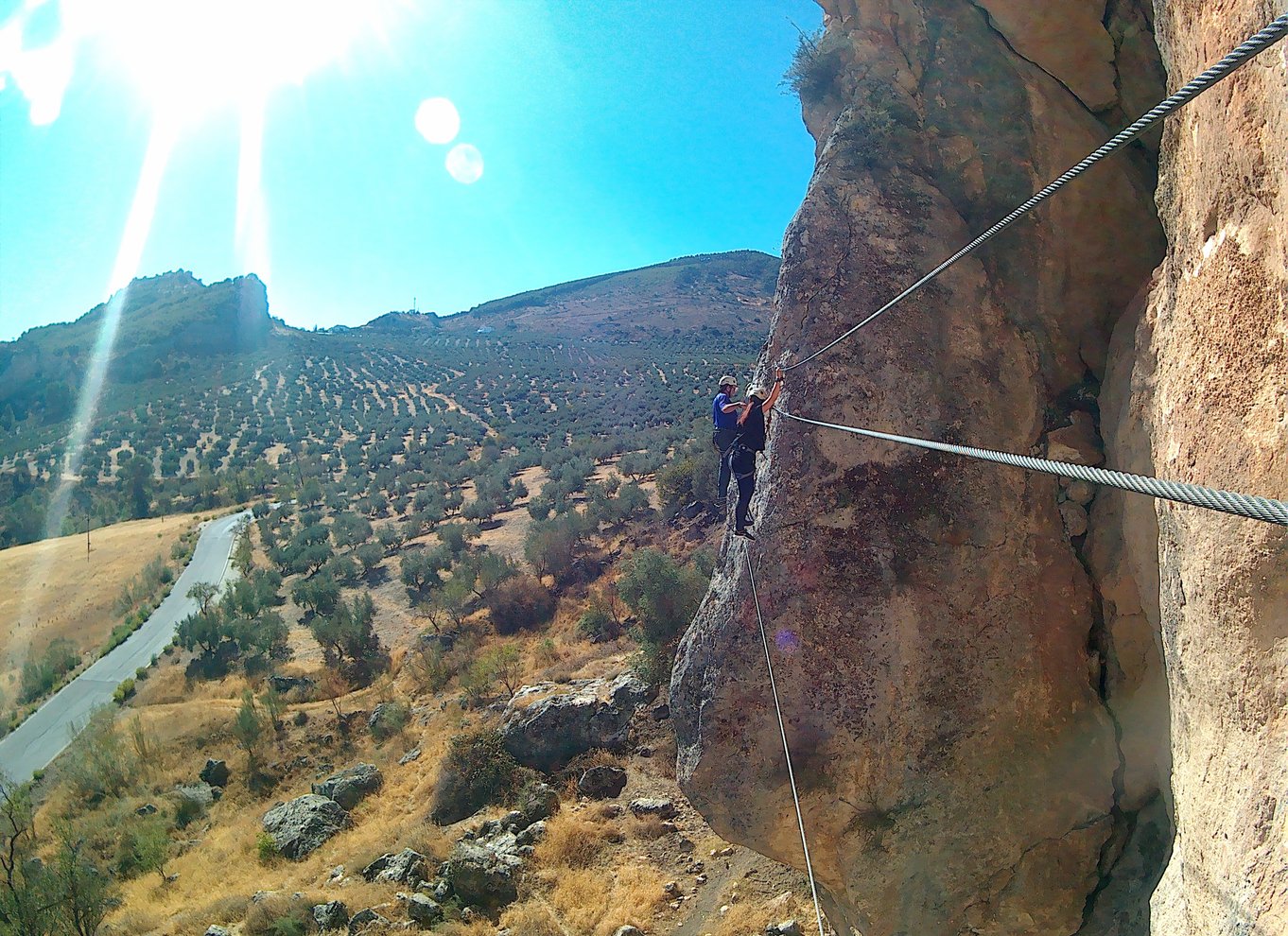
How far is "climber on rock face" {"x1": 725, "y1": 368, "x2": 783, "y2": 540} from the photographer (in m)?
6.74

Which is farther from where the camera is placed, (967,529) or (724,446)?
(724,446)

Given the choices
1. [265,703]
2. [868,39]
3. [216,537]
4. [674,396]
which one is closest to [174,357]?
[216,537]

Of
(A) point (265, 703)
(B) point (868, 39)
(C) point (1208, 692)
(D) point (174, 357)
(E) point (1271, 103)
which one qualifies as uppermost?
(D) point (174, 357)

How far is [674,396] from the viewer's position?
51031 mm

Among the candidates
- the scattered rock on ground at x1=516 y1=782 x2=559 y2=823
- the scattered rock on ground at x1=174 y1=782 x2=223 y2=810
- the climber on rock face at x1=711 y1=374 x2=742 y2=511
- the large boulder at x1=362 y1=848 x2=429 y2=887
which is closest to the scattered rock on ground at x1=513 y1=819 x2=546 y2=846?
the scattered rock on ground at x1=516 y1=782 x2=559 y2=823

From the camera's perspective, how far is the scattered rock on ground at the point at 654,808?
1133 centimetres

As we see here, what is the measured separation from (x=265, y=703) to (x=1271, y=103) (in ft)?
71.5

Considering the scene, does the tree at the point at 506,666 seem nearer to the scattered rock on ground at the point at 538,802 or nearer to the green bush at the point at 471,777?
the green bush at the point at 471,777

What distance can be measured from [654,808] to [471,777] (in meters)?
3.73

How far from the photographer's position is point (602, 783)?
1222cm

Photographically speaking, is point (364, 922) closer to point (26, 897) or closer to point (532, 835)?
point (532, 835)

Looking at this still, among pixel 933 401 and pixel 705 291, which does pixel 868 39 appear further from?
pixel 705 291

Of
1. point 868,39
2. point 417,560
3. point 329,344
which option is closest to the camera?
point 868,39

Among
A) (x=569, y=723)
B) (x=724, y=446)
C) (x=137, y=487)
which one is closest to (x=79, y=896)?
(x=569, y=723)
